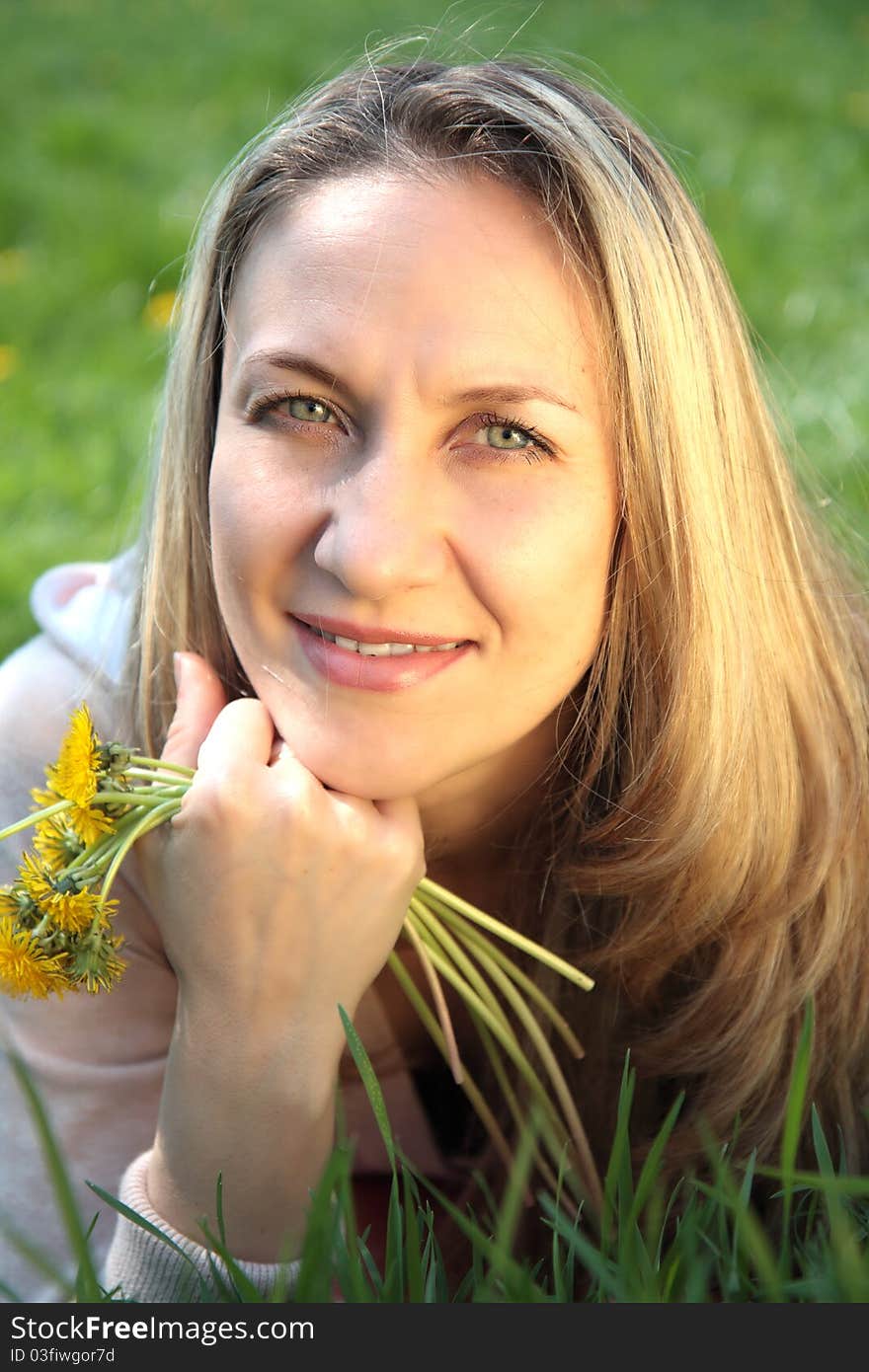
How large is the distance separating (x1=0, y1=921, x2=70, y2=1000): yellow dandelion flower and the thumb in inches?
16.4

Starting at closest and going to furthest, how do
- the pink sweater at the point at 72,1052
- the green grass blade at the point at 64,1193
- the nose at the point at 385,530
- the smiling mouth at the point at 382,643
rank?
the green grass blade at the point at 64,1193
the nose at the point at 385,530
the smiling mouth at the point at 382,643
the pink sweater at the point at 72,1052

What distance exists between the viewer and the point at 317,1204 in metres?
1.24

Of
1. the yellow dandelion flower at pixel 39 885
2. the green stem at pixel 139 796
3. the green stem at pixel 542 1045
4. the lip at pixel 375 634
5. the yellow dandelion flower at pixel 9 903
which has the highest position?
the lip at pixel 375 634

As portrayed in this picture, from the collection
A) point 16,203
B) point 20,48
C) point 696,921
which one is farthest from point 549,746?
point 20,48

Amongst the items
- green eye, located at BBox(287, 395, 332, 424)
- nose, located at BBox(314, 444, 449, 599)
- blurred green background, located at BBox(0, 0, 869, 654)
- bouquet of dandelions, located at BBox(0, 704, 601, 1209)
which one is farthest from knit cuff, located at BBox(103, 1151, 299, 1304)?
blurred green background, located at BBox(0, 0, 869, 654)

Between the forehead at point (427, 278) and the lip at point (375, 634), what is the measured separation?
0.29 m

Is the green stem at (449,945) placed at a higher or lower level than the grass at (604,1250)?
higher

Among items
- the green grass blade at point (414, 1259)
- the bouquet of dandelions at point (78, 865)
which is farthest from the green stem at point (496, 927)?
the green grass blade at point (414, 1259)

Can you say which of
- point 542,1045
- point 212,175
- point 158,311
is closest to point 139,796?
point 542,1045

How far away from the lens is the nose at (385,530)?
1567 millimetres

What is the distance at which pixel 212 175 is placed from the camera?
5.14m

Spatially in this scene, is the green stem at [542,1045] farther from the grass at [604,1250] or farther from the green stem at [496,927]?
the grass at [604,1250]

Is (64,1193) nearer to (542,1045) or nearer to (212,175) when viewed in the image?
(542,1045)

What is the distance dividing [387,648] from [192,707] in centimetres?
34
